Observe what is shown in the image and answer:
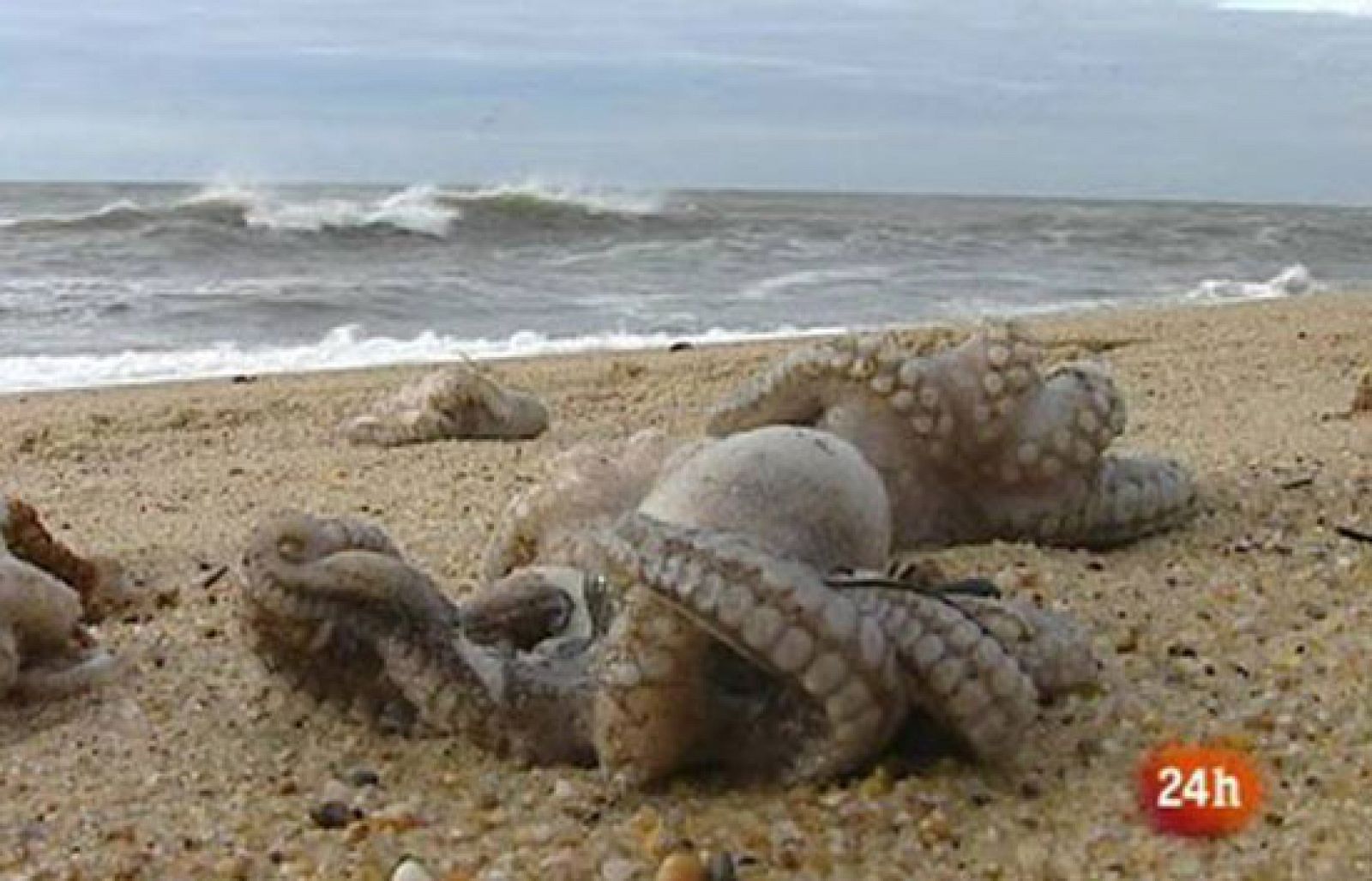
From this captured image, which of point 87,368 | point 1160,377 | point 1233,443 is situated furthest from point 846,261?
point 1233,443

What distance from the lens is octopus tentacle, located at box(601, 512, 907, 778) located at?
8.38 ft

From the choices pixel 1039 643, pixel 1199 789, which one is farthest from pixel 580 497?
pixel 1199 789

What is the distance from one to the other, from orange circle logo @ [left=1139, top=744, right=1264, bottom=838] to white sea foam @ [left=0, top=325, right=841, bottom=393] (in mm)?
10300

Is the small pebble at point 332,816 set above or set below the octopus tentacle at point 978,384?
below

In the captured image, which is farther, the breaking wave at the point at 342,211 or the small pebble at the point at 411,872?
the breaking wave at the point at 342,211

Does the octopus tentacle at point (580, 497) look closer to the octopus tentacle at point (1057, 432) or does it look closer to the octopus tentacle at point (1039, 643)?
the octopus tentacle at point (1057, 432)

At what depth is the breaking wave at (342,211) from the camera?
99.1 feet

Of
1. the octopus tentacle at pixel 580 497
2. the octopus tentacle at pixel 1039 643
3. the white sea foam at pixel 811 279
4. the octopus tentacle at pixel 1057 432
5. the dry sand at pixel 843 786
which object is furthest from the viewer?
the white sea foam at pixel 811 279

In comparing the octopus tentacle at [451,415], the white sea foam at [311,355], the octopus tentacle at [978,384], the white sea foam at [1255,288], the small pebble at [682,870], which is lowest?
the white sea foam at [311,355]

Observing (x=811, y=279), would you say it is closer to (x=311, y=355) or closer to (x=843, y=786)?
(x=311, y=355)

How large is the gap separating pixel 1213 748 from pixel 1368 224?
4516 cm

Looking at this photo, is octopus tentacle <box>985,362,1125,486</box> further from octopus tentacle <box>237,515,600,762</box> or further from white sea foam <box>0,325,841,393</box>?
white sea foam <box>0,325,841,393</box>

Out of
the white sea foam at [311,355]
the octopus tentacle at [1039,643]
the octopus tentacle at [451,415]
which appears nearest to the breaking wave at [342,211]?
the white sea foam at [311,355]

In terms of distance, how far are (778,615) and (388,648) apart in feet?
2.67
